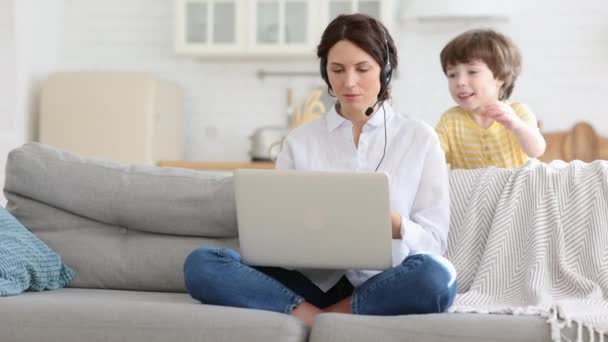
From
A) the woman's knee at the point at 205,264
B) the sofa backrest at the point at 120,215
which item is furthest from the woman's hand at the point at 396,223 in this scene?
the sofa backrest at the point at 120,215

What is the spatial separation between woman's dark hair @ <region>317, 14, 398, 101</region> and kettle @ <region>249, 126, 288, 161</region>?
287 centimetres

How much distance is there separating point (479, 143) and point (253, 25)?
2.73 m

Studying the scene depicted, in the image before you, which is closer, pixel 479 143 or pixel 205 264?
pixel 205 264

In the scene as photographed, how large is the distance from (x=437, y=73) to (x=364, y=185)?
3640 millimetres

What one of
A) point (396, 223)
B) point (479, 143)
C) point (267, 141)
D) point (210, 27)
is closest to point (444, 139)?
point (479, 143)

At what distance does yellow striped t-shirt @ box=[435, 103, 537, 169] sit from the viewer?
9.37ft

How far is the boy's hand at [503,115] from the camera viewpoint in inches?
106

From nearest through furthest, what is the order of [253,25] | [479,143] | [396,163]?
[396,163]
[479,143]
[253,25]

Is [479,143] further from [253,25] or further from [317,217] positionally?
[253,25]

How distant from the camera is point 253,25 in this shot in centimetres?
533

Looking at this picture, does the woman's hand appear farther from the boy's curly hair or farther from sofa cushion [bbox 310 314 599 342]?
the boy's curly hair

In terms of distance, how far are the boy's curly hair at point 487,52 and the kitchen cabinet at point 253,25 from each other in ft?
7.87

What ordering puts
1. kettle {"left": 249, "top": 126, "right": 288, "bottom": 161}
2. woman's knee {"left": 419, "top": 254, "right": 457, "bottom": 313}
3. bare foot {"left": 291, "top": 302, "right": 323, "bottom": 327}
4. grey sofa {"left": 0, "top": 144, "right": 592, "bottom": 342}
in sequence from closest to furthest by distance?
woman's knee {"left": 419, "top": 254, "right": 457, "bottom": 313}
bare foot {"left": 291, "top": 302, "right": 323, "bottom": 327}
grey sofa {"left": 0, "top": 144, "right": 592, "bottom": 342}
kettle {"left": 249, "top": 126, "right": 288, "bottom": 161}

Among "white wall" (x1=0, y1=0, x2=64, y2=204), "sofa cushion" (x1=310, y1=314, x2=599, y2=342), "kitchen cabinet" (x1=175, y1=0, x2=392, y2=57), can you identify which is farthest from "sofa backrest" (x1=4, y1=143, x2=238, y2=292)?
"kitchen cabinet" (x1=175, y1=0, x2=392, y2=57)
